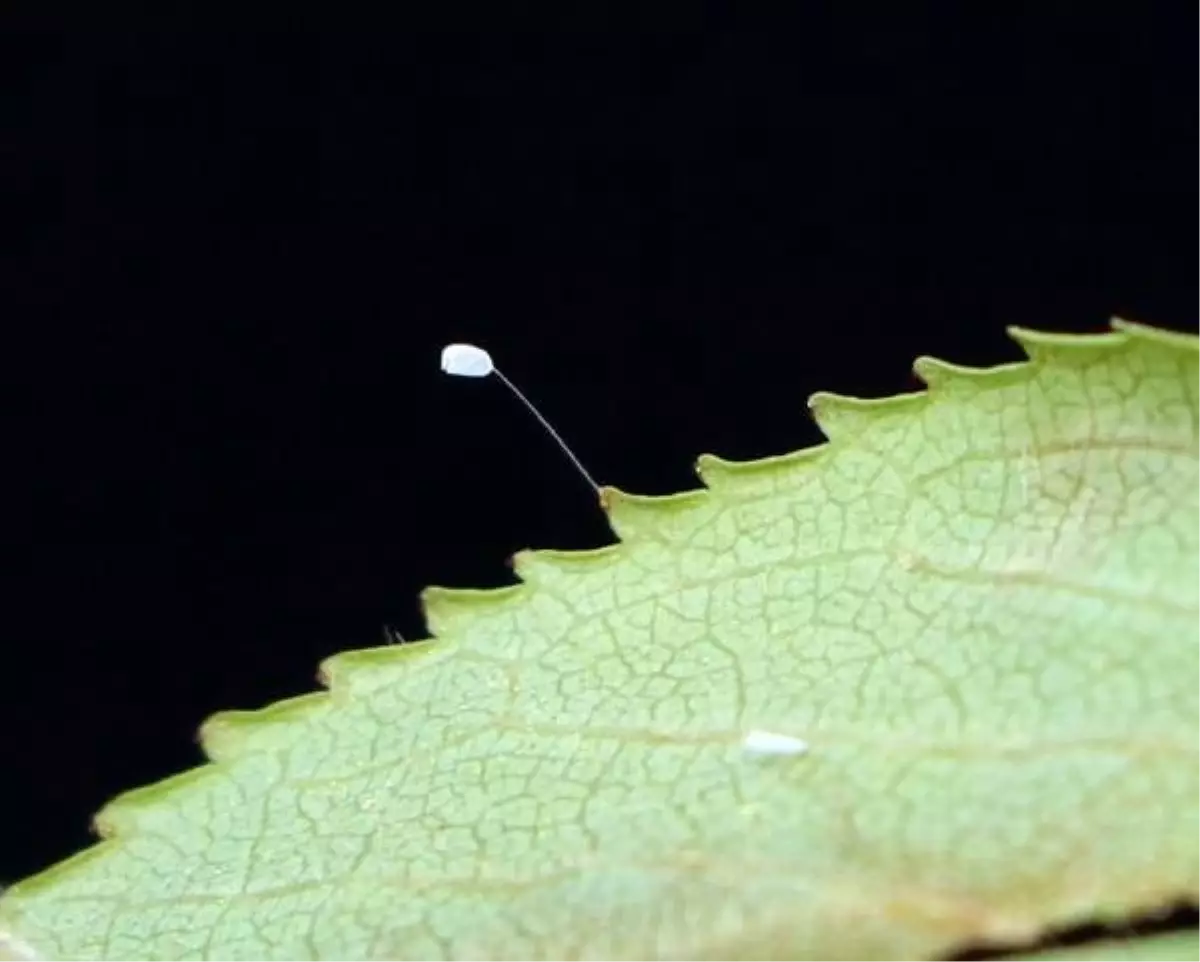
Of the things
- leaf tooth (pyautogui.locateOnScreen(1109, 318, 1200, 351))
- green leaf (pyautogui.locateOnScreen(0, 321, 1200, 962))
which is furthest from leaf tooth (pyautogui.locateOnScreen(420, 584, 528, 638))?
leaf tooth (pyautogui.locateOnScreen(1109, 318, 1200, 351))

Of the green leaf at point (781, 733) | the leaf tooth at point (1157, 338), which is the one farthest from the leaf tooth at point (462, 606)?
the leaf tooth at point (1157, 338)

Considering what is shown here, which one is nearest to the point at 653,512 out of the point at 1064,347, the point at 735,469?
the point at 735,469

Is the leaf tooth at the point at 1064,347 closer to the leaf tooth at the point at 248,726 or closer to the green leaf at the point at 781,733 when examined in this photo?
the green leaf at the point at 781,733

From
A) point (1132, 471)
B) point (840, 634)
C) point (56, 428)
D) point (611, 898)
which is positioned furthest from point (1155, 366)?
point (56, 428)

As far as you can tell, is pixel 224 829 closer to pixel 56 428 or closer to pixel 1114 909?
pixel 1114 909

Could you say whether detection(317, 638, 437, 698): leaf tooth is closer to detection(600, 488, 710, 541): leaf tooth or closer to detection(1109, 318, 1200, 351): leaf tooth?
detection(600, 488, 710, 541): leaf tooth

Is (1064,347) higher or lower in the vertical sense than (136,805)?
higher

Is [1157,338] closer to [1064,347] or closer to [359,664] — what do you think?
[1064,347]
